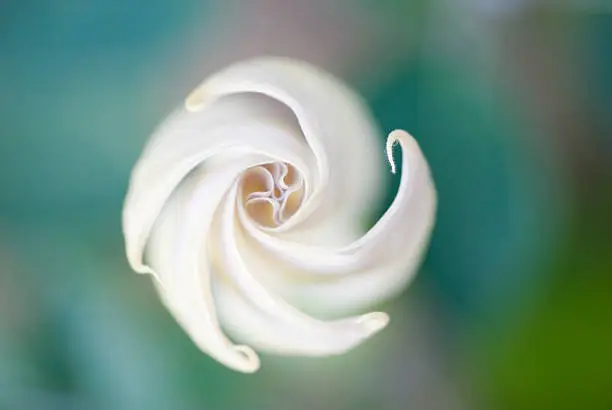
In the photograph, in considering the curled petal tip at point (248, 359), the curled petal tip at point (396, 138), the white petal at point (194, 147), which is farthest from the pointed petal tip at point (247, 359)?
the curled petal tip at point (396, 138)

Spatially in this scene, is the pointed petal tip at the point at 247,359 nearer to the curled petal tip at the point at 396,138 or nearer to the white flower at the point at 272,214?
the white flower at the point at 272,214

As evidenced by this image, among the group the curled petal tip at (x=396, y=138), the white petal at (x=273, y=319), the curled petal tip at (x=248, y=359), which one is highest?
the curled petal tip at (x=396, y=138)

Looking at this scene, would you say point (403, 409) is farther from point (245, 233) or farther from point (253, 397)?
point (245, 233)

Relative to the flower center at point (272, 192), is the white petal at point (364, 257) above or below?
below

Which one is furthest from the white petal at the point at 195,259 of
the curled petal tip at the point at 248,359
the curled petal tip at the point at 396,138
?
the curled petal tip at the point at 396,138

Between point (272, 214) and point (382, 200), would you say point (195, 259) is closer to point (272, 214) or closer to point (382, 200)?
point (272, 214)

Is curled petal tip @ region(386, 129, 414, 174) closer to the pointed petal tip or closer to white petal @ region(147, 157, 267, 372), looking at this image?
white petal @ region(147, 157, 267, 372)

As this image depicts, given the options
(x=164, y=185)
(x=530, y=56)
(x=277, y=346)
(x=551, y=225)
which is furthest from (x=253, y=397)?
(x=530, y=56)
